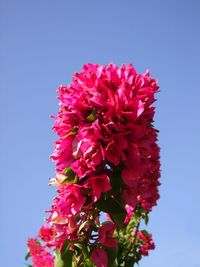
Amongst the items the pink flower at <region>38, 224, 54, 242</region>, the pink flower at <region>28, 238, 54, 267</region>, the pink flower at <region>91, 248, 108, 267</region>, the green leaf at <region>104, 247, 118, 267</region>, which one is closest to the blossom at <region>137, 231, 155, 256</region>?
the pink flower at <region>28, 238, 54, 267</region>

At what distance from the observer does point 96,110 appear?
2.52 meters

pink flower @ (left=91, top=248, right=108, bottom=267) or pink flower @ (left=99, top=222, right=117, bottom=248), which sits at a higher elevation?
pink flower @ (left=99, top=222, right=117, bottom=248)

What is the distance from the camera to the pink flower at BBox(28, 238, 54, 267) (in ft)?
16.4

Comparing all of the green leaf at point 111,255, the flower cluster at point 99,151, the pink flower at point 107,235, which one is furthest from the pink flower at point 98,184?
the green leaf at point 111,255

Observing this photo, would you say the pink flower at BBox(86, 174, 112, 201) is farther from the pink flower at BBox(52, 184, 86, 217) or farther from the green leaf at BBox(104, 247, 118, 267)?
the green leaf at BBox(104, 247, 118, 267)

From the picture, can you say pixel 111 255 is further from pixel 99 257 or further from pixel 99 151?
pixel 99 151

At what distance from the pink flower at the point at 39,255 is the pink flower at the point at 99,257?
2.26m

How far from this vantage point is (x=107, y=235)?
2594 mm

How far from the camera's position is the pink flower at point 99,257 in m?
2.48

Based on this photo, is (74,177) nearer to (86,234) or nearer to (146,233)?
(86,234)

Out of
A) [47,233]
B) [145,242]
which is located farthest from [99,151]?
[145,242]

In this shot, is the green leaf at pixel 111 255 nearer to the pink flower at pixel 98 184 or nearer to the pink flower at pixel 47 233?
the pink flower at pixel 98 184

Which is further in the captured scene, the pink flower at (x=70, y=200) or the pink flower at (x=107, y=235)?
the pink flower at (x=107, y=235)

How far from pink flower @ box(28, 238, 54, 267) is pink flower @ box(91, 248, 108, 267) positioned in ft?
7.41
